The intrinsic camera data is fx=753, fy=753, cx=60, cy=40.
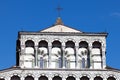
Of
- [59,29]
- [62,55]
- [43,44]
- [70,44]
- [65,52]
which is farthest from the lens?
[59,29]

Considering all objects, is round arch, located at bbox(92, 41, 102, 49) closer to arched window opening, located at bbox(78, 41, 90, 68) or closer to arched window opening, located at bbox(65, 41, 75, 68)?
arched window opening, located at bbox(78, 41, 90, 68)

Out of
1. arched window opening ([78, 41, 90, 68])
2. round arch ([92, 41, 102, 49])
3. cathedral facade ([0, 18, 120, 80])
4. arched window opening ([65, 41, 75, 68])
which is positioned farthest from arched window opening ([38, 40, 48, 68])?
round arch ([92, 41, 102, 49])

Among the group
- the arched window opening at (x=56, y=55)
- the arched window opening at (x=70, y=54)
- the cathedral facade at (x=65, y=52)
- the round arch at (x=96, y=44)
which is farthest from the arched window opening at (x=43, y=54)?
the round arch at (x=96, y=44)

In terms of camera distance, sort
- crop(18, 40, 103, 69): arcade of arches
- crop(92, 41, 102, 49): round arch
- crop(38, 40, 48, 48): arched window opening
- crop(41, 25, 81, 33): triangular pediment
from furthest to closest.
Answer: crop(41, 25, 81, 33): triangular pediment, crop(92, 41, 102, 49): round arch, crop(38, 40, 48, 48): arched window opening, crop(18, 40, 103, 69): arcade of arches

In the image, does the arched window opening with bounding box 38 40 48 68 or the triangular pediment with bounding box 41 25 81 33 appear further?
the triangular pediment with bounding box 41 25 81 33

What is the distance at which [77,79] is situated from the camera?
65.4 metres

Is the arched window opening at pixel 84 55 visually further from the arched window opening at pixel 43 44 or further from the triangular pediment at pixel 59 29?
the arched window opening at pixel 43 44

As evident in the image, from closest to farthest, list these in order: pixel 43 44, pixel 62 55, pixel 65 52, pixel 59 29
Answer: pixel 62 55 → pixel 65 52 → pixel 43 44 → pixel 59 29

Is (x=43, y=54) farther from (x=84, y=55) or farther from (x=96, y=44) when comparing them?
(x=96, y=44)

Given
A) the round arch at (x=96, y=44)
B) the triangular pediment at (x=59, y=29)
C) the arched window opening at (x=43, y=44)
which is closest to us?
the arched window opening at (x=43, y=44)

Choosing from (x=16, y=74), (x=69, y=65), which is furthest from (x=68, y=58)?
(x=16, y=74)

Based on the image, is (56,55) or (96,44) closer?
(56,55)

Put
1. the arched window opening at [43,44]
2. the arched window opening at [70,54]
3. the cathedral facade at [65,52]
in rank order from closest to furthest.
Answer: the cathedral facade at [65,52] → the arched window opening at [70,54] → the arched window opening at [43,44]

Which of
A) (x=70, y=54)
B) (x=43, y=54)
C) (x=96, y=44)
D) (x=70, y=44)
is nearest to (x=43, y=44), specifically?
(x=43, y=54)
